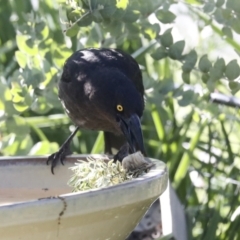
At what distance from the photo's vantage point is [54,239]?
1.12 m

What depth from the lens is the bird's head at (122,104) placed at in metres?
2.06

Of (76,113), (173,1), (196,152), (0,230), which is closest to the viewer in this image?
(0,230)

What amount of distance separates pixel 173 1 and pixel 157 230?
1.11m

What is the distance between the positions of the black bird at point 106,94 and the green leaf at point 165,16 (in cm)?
27

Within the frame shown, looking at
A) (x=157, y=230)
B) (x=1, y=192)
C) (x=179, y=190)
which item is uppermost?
(x=1, y=192)

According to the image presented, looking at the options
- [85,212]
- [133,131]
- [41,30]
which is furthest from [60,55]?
[85,212]

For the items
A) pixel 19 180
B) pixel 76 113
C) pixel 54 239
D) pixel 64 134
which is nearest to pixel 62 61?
pixel 76 113

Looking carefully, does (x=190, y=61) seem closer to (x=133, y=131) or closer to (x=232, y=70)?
(x=232, y=70)

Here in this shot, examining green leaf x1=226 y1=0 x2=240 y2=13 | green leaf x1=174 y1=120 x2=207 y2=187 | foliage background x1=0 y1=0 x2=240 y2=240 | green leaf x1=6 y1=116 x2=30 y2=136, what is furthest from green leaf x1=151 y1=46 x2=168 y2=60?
green leaf x1=6 y1=116 x2=30 y2=136

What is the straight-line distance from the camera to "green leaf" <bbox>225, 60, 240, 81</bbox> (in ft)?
6.89

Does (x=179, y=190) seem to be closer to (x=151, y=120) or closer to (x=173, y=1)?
(x=151, y=120)

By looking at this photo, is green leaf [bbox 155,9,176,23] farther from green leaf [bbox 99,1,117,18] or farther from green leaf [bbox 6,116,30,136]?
green leaf [bbox 6,116,30,136]

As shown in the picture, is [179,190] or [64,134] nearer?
[179,190]

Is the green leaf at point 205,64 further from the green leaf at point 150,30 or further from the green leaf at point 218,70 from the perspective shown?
the green leaf at point 150,30
